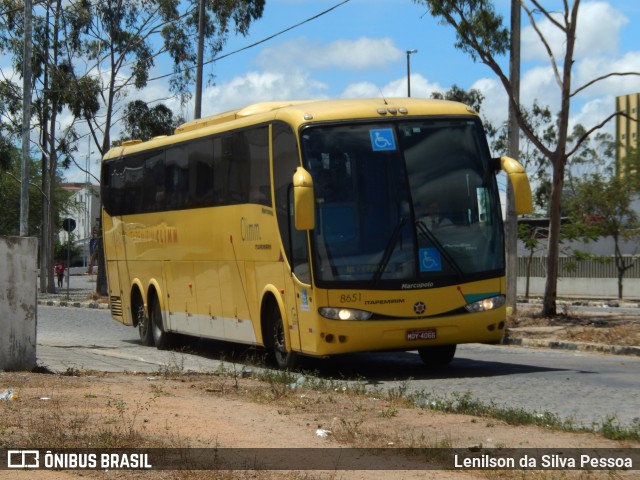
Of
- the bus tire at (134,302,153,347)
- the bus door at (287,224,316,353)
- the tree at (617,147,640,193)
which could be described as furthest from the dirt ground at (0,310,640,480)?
the tree at (617,147,640,193)

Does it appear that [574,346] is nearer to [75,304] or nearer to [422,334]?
[422,334]

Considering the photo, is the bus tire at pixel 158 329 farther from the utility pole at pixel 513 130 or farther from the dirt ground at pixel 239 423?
the dirt ground at pixel 239 423

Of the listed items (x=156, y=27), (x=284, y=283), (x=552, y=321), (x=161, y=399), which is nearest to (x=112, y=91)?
(x=156, y=27)

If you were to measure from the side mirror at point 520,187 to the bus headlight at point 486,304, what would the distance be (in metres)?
1.21

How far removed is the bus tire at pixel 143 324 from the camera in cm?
2159

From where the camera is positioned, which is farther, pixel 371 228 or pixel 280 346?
pixel 280 346

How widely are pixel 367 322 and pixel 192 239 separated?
5507 millimetres

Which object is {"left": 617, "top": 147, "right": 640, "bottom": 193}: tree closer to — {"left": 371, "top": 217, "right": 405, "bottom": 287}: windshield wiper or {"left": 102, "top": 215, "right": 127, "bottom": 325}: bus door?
{"left": 102, "top": 215, "right": 127, "bottom": 325}: bus door

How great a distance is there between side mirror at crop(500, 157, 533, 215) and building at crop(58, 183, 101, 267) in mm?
90419

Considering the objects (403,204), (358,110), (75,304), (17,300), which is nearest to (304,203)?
(403,204)

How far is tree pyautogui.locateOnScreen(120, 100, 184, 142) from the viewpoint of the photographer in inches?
1681

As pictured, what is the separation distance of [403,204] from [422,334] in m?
1.69

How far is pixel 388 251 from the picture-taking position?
14.3 metres

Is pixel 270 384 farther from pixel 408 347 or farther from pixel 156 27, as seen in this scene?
pixel 156 27
